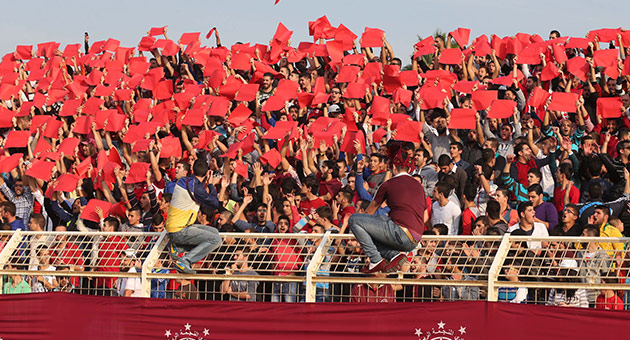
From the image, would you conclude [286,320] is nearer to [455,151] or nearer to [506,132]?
[455,151]

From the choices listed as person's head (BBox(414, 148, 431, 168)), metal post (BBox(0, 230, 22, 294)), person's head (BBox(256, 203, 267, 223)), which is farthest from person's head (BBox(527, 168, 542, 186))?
metal post (BBox(0, 230, 22, 294))

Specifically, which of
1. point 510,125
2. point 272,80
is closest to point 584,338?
point 510,125

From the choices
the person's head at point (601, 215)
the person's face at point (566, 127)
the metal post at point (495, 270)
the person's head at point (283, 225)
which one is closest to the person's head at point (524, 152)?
the person's face at point (566, 127)

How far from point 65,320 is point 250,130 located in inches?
257

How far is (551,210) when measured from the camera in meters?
13.1

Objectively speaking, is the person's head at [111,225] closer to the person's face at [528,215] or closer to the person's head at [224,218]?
the person's head at [224,218]

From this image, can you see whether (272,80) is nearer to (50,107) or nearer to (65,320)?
(50,107)

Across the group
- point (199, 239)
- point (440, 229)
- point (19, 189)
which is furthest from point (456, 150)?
point (19, 189)

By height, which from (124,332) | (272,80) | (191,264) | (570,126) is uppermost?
(272,80)

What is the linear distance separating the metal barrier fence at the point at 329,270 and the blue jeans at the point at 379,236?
0.20 metres

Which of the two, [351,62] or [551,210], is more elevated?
[351,62]

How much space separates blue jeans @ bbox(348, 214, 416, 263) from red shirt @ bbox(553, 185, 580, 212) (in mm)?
4095

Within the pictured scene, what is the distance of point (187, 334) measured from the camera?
35.2ft

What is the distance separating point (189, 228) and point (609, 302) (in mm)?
4261
